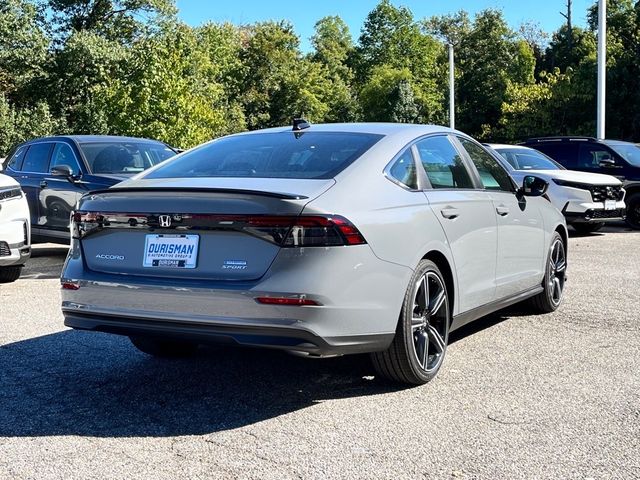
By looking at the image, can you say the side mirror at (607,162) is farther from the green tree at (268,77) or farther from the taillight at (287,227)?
the green tree at (268,77)

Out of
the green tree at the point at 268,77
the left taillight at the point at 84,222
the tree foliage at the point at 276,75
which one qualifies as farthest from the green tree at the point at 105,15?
the left taillight at the point at 84,222

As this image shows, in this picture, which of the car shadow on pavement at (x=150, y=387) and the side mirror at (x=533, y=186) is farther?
the side mirror at (x=533, y=186)

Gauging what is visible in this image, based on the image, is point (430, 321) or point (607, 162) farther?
point (607, 162)

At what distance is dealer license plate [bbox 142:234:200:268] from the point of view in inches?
157

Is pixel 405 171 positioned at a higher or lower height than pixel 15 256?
higher

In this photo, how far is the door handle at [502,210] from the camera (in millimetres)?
5582

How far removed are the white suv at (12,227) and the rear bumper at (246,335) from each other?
15.4 feet

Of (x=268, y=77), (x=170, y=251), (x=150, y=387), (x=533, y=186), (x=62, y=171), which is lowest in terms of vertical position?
(x=150, y=387)

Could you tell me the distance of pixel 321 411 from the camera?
4168 mm

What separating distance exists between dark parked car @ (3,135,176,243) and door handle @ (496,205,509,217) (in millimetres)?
5968

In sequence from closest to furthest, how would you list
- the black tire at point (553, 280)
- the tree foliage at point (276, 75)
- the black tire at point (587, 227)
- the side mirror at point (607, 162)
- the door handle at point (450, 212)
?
the door handle at point (450, 212) → the black tire at point (553, 280) → the black tire at point (587, 227) → the side mirror at point (607, 162) → the tree foliage at point (276, 75)

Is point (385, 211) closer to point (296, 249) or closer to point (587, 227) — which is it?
point (296, 249)

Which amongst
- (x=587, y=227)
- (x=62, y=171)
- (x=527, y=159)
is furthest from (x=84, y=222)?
(x=587, y=227)

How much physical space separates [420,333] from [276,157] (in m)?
1.35
